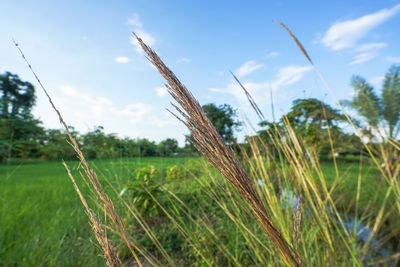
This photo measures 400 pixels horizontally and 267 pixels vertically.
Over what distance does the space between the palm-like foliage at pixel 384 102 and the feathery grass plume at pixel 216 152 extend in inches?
224

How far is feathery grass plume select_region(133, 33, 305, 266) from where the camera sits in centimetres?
41

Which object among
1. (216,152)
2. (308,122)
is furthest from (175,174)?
(216,152)

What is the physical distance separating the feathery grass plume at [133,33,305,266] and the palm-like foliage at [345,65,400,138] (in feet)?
18.7

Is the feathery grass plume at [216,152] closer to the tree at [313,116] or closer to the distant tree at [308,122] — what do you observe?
the distant tree at [308,122]

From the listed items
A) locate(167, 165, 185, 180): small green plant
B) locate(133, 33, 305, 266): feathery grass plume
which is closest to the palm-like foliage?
locate(167, 165, 185, 180): small green plant

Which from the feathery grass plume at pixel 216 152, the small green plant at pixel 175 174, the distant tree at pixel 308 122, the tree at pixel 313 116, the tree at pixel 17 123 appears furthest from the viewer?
the small green plant at pixel 175 174

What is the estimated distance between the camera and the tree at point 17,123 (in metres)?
3.28

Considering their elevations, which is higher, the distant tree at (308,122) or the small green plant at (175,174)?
the distant tree at (308,122)

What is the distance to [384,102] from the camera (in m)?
4.88

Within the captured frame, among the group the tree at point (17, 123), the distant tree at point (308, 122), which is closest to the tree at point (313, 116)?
the distant tree at point (308, 122)

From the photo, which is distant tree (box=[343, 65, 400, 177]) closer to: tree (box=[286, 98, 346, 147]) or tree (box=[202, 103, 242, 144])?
tree (box=[286, 98, 346, 147])

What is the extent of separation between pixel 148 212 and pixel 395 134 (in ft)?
18.6

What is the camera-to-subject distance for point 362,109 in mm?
5055

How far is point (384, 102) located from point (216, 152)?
20.7 ft
